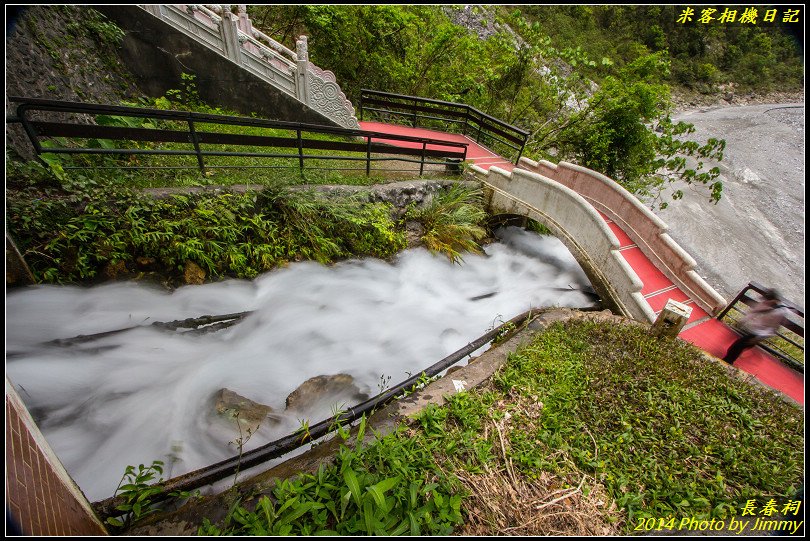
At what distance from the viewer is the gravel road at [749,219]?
12.0m

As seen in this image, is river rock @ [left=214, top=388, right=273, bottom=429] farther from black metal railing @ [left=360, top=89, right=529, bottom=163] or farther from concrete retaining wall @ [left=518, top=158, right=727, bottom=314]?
black metal railing @ [left=360, top=89, right=529, bottom=163]

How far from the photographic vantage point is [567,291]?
750 cm

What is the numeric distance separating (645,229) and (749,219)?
42.3 ft

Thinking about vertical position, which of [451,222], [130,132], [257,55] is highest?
[257,55]

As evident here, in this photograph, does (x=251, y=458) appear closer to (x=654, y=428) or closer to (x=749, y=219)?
(x=654, y=428)

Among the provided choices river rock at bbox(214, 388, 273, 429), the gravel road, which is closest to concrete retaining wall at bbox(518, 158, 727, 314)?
the gravel road

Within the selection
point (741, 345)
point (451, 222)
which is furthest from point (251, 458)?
point (741, 345)

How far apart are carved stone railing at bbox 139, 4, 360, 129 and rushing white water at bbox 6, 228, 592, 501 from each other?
4.88 m

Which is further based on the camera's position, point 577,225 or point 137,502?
point 577,225

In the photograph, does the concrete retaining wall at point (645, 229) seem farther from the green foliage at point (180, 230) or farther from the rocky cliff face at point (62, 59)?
the rocky cliff face at point (62, 59)

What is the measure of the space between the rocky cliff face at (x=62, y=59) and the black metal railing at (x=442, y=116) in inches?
246

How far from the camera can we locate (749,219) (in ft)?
48.4

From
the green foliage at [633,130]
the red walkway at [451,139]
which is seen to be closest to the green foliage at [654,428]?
the red walkway at [451,139]

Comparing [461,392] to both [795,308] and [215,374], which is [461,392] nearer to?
[215,374]
